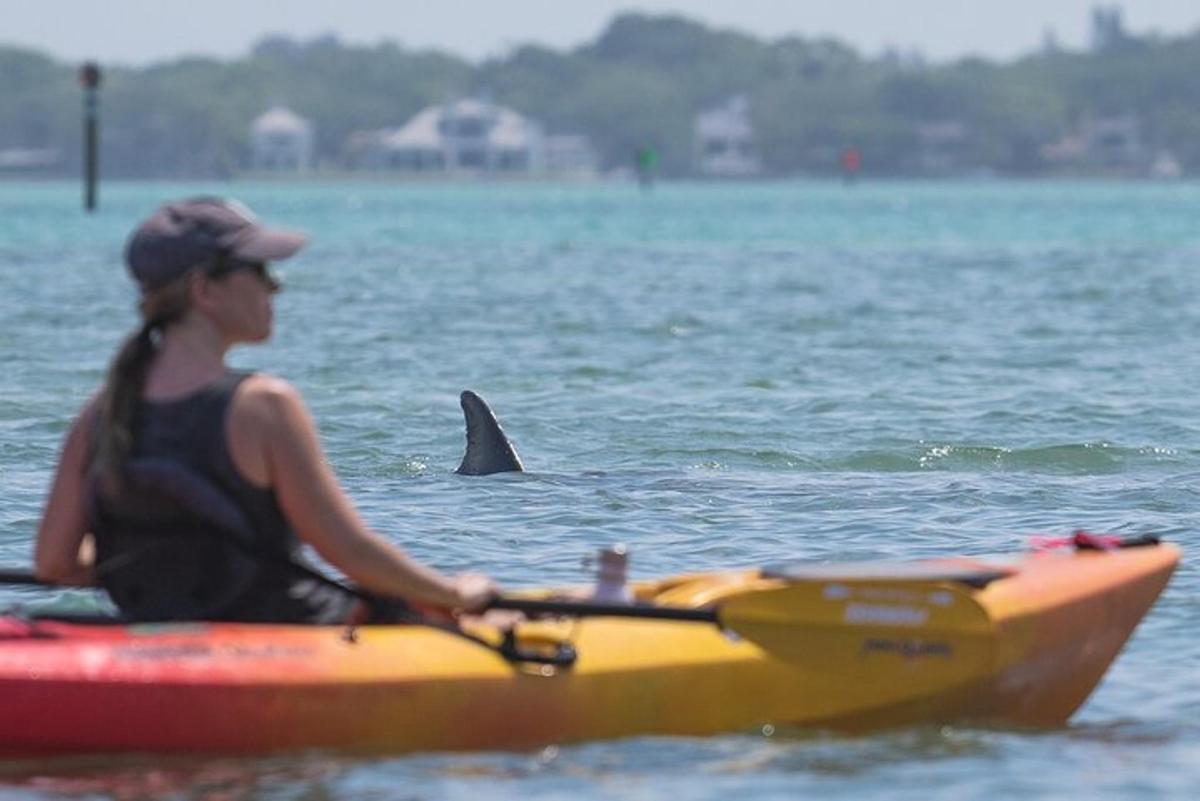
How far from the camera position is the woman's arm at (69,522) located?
7734mm

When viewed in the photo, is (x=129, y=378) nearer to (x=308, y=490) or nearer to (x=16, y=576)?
(x=308, y=490)

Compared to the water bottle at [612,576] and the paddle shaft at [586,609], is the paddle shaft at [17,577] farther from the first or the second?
the water bottle at [612,576]

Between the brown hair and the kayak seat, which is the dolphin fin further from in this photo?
the brown hair

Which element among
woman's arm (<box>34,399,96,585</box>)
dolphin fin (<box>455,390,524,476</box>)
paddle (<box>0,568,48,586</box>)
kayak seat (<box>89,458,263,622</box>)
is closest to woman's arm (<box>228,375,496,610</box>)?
kayak seat (<box>89,458,263,622</box>)

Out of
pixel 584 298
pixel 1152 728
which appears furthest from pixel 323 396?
pixel 584 298

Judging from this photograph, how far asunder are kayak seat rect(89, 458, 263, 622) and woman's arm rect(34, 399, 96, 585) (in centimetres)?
6

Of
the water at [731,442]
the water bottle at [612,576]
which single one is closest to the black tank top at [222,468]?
the water at [731,442]

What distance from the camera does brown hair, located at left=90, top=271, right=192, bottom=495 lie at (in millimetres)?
7551

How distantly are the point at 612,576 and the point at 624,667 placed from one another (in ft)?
0.93

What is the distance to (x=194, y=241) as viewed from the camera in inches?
295

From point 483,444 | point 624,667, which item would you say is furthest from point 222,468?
point 483,444

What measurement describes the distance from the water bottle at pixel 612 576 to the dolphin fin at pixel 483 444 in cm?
689

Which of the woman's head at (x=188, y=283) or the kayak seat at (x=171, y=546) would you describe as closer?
the woman's head at (x=188, y=283)

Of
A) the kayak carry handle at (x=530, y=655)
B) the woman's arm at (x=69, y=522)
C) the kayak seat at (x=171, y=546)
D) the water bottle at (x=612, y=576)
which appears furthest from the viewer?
the water bottle at (x=612, y=576)
